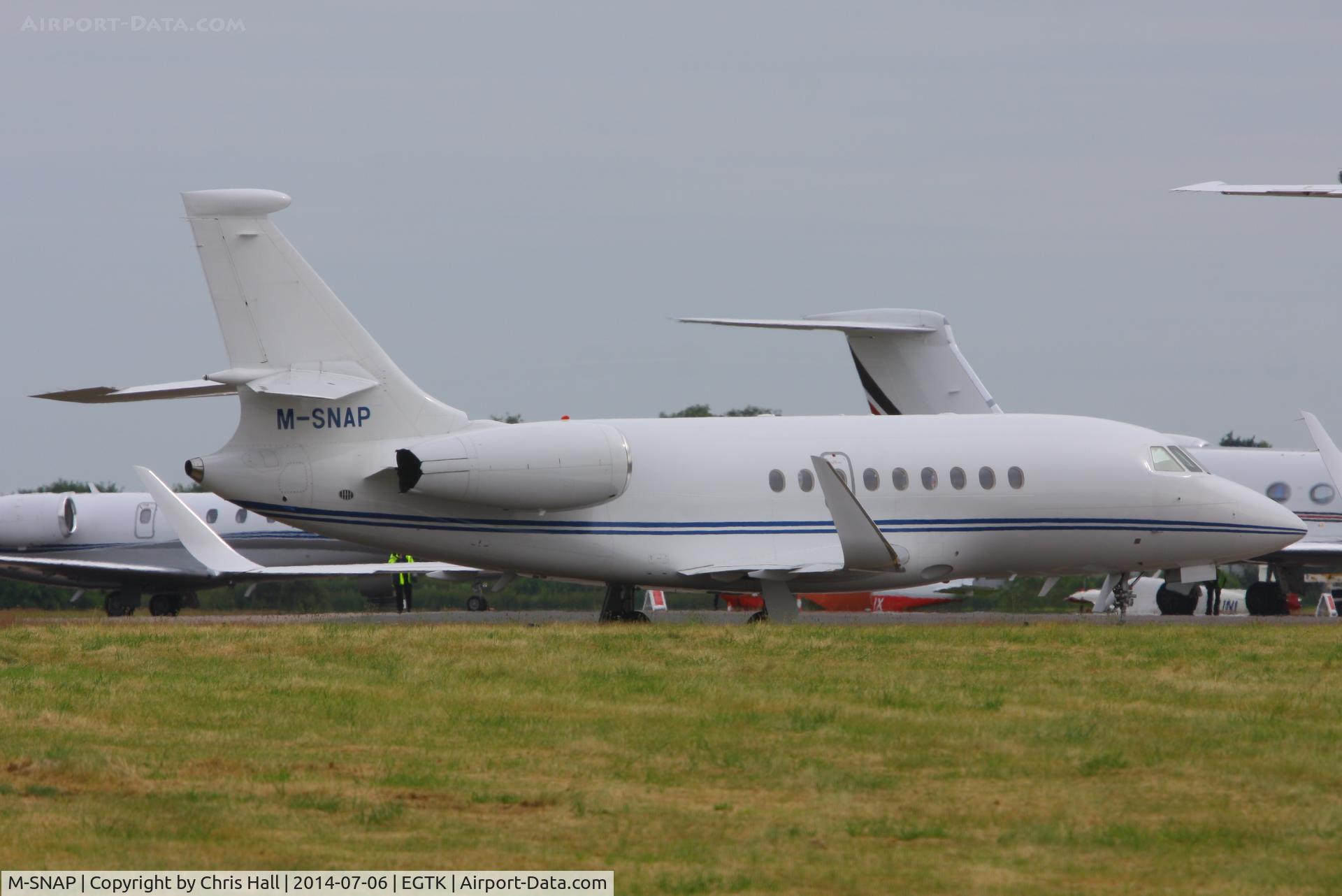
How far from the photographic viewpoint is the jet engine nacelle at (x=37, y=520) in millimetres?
38188

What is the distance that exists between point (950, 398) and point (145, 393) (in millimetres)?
14931

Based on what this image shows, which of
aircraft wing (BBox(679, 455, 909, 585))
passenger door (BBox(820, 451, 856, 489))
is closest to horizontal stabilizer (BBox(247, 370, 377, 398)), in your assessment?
aircraft wing (BBox(679, 455, 909, 585))

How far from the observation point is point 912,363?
29.3 metres

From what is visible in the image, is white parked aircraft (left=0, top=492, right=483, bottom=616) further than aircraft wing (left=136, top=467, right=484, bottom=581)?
Yes

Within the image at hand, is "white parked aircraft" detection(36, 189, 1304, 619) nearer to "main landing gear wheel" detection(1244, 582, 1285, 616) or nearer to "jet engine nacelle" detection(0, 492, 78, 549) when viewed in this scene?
"main landing gear wheel" detection(1244, 582, 1285, 616)

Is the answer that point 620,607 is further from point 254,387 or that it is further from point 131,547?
point 131,547

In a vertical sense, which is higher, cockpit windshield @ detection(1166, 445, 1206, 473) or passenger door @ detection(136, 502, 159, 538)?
cockpit windshield @ detection(1166, 445, 1206, 473)

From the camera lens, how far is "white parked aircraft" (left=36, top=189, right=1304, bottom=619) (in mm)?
19219

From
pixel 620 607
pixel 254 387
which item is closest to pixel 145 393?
pixel 254 387

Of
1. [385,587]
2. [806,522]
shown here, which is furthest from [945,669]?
[385,587]

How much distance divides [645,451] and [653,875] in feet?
43.3

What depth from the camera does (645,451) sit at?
20.3m

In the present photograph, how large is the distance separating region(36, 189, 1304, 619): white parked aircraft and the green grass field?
3918 mm

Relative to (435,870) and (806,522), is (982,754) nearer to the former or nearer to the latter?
(435,870)
